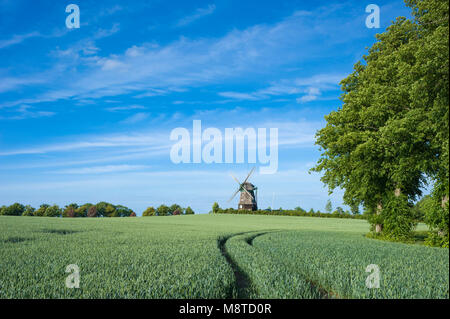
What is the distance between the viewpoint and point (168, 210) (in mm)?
114688

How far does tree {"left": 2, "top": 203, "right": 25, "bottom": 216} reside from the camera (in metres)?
99.1

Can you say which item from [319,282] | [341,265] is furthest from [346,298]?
[341,265]

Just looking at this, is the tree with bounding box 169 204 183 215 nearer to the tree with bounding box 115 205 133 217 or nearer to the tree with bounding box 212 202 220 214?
the tree with bounding box 212 202 220 214

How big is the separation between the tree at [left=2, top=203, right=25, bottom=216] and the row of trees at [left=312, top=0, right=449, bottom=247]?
378 ft

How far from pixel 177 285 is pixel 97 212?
394ft

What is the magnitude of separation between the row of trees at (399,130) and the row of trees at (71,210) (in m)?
108

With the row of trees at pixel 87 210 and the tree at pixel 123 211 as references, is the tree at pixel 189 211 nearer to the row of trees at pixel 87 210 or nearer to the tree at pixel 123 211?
the row of trees at pixel 87 210

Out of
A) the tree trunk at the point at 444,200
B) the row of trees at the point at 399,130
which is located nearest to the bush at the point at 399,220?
the row of trees at the point at 399,130

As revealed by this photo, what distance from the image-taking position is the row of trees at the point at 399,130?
51.9 ft

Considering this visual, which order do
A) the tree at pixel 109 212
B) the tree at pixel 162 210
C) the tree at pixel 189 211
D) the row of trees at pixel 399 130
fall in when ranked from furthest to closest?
the tree at pixel 109 212
the tree at pixel 189 211
the tree at pixel 162 210
the row of trees at pixel 399 130

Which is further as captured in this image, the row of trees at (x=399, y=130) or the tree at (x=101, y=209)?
the tree at (x=101, y=209)

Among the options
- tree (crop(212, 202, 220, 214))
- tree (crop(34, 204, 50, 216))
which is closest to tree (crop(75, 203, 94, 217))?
tree (crop(34, 204, 50, 216))

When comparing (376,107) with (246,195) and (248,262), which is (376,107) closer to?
(248,262)

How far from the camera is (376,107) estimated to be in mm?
22125
